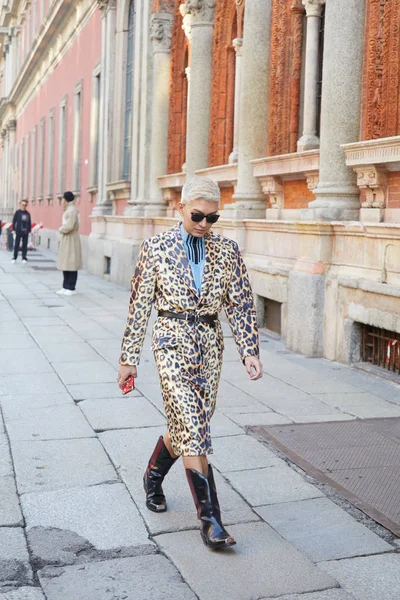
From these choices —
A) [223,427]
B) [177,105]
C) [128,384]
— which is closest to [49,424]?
[223,427]

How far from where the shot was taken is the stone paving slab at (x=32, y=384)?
743cm

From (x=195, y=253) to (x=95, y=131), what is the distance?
64.5 ft

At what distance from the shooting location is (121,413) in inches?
262

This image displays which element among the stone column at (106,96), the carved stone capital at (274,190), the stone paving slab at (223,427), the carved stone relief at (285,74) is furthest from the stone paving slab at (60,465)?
the stone column at (106,96)

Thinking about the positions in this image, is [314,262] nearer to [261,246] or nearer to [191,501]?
A: [261,246]

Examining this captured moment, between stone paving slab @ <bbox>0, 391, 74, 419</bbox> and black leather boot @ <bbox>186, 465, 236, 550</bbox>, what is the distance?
2749 mm

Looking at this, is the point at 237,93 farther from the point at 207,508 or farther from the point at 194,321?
the point at 207,508

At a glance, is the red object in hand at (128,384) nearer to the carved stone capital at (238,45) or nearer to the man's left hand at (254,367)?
the man's left hand at (254,367)

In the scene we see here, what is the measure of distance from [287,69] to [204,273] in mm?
7783

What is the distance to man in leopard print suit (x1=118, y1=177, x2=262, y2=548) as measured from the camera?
4.09 metres

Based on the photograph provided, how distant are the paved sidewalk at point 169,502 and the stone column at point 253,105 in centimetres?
381

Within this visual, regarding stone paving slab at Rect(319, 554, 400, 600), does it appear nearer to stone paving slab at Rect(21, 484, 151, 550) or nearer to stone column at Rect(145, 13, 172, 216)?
stone paving slab at Rect(21, 484, 151, 550)

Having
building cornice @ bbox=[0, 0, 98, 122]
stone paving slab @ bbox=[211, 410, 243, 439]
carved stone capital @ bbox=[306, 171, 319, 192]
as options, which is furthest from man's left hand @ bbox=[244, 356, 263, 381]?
building cornice @ bbox=[0, 0, 98, 122]

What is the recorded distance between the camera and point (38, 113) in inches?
1513
